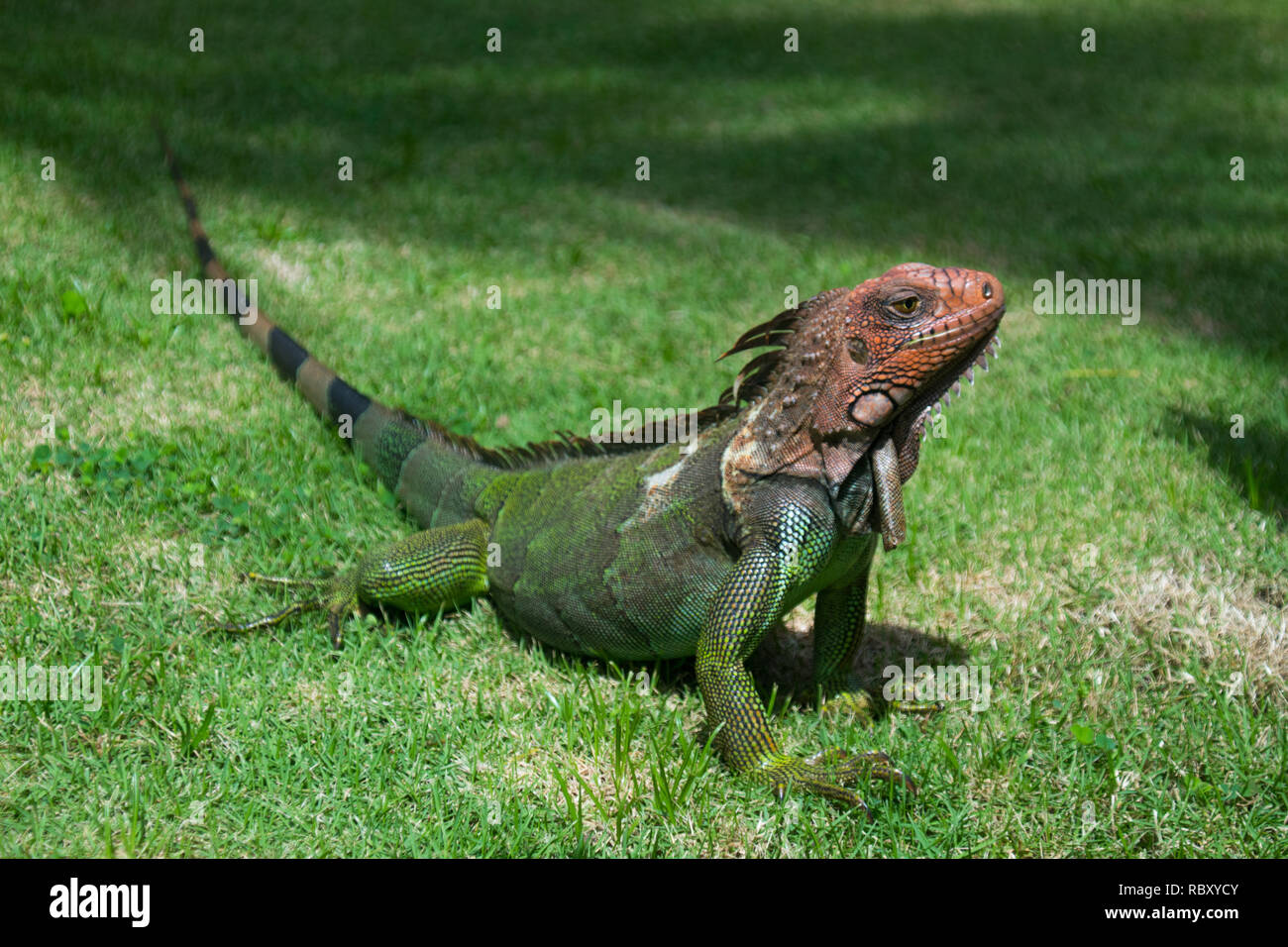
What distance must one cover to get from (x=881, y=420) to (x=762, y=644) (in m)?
1.31

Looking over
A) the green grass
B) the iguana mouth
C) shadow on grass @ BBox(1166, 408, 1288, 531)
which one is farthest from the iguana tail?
shadow on grass @ BBox(1166, 408, 1288, 531)

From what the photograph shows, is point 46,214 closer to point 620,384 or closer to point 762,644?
point 620,384

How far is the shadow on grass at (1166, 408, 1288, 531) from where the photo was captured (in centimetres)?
456

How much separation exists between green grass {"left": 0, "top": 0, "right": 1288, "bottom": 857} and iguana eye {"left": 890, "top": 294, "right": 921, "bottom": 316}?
135cm

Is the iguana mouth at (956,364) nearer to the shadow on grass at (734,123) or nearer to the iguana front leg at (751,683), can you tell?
the iguana front leg at (751,683)

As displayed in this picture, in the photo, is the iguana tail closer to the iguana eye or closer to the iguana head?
the iguana head

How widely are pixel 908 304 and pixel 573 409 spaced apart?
2.83 m

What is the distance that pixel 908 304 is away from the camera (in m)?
3.12

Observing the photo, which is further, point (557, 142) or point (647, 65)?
point (647, 65)

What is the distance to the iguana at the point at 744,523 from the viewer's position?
125 inches

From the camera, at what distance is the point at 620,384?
19.7 feet

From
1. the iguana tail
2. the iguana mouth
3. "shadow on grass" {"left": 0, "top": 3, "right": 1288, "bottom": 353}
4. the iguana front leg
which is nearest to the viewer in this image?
the iguana mouth
